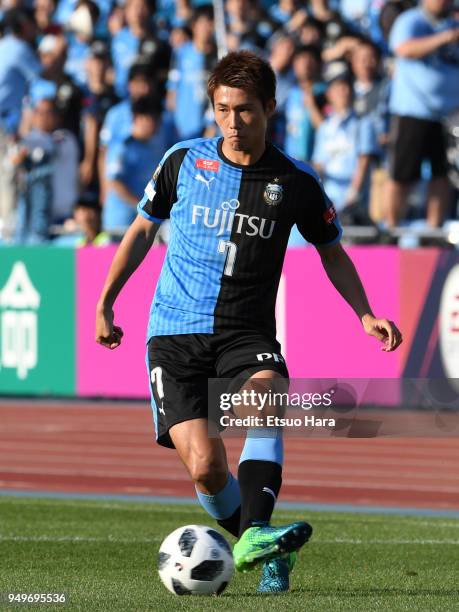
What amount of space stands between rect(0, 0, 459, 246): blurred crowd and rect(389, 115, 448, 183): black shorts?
0.01m

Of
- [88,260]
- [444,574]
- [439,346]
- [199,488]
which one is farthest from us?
[88,260]

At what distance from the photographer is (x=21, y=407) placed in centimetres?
1675

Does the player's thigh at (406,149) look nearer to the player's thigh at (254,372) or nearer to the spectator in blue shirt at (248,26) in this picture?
the spectator in blue shirt at (248,26)

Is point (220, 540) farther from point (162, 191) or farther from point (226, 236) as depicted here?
point (162, 191)

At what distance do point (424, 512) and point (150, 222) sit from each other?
4494 mm

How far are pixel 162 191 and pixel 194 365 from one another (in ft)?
2.59

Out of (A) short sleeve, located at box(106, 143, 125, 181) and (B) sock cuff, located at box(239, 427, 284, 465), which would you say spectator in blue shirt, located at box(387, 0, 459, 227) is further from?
(B) sock cuff, located at box(239, 427, 284, 465)

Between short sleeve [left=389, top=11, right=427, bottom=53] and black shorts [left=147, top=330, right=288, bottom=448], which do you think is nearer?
black shorts [left=147, top=330, right=288, bottom=448]

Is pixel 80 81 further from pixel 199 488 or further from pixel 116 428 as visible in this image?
pixel 199 488

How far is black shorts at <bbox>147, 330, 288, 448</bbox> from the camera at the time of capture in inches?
249

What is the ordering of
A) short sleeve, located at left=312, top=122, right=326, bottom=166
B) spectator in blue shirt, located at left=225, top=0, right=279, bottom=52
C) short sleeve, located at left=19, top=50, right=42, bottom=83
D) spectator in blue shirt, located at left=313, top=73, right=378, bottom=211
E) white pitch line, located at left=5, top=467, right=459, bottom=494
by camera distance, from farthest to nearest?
short sleeve, located at left=19, top=50, right=42, bottom=83
spectator in blue shirt, located at left=225, top=0, right=279, bottom=52
short sleeve, located at left=312, top=122, right=326, bottom=166
spectator in blue shirt, located at left=313, top=73, right=378, bottom=211
white pitch line, located at left=5, top=467, right=459, bottom=494

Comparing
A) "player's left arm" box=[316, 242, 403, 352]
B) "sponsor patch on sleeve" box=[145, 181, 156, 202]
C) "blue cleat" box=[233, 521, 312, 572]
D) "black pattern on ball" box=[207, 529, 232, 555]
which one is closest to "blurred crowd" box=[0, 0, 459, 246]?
"player's left arm" box=[316, 242, 403, 352]

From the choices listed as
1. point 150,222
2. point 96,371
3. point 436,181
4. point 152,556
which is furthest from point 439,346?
point 150,222

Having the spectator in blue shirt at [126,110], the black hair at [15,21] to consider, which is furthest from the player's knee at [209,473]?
the black hair at [15,21]
